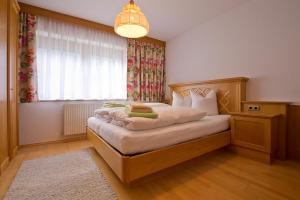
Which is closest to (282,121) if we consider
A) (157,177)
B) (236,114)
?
(236,114)

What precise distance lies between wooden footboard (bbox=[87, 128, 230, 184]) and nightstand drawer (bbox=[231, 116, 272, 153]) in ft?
1.65

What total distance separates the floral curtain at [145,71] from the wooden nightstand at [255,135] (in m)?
2.27

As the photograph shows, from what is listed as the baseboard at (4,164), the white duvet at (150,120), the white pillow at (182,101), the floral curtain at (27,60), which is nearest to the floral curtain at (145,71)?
the white pillow at (182,101)

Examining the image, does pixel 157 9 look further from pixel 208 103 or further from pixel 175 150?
pixel 175 150

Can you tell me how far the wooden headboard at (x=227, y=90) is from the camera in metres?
2.62

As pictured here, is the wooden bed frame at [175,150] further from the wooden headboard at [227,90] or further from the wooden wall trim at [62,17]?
the wooden wall trim at [62,17]

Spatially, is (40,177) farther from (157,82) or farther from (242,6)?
(242,6)

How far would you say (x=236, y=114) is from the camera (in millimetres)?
2322

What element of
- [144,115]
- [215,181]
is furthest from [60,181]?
[215,181]

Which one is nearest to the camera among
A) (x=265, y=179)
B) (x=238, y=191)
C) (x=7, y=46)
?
(x=238, y=191)

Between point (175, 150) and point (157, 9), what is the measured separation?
251 centimetres

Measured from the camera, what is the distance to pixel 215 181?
1622 millimetres

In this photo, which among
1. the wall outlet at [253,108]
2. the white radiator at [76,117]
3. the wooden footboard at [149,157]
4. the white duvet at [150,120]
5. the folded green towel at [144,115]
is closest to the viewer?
the wooden footboard at [149,157]

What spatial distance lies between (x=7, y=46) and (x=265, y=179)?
359 centimetres
